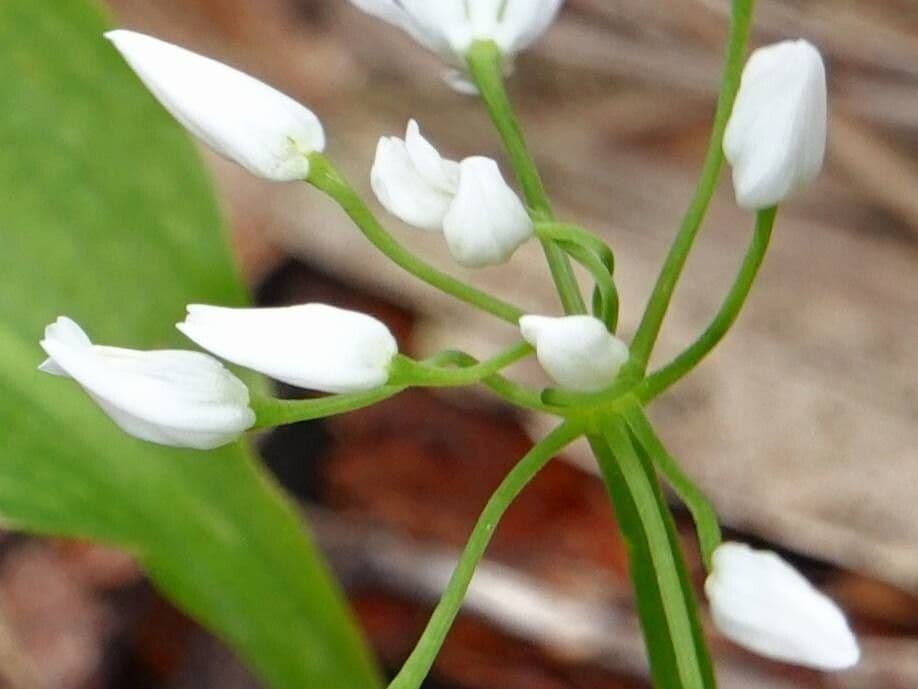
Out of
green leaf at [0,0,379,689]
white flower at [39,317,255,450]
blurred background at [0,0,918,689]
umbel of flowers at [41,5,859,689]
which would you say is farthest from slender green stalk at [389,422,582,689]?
blurred background at [0,0,918,689]

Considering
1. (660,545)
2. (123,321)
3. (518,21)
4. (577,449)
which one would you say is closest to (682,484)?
(660,545)

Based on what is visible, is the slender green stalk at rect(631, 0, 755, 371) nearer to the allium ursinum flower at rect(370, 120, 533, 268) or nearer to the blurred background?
the allium ursinum flower at rect(370, 120, 533, 268)

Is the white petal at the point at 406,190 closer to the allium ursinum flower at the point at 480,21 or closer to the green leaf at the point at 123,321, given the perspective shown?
the allium ursinum flower at the point at 480,21

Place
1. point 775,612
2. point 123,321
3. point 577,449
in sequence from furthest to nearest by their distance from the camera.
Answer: point 577,449 → point 123,321 → point 775,612

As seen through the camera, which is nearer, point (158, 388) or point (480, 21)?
point (158, 388)

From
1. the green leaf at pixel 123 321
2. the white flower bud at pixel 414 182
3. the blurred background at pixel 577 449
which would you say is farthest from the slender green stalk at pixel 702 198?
the blurred background at pixel 577 449

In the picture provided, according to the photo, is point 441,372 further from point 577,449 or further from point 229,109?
point 577,449
